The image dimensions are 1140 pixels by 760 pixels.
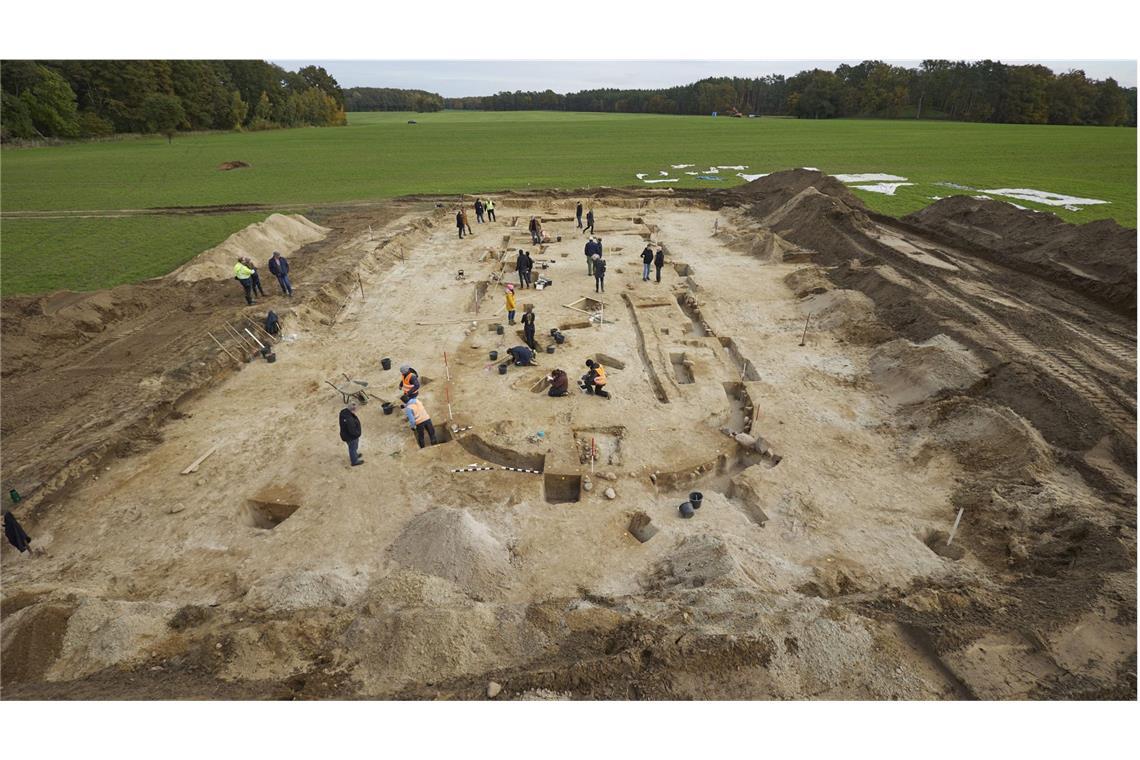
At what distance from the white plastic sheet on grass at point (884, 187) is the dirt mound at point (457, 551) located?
110ft

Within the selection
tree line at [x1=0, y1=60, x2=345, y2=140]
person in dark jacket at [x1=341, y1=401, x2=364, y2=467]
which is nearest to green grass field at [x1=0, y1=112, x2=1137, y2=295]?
tree line at [x1=0, y1=60, x2=345, y2=140]

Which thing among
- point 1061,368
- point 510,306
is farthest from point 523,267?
point 1061,368

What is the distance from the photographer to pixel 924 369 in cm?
1257

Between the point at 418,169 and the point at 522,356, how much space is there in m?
39.1

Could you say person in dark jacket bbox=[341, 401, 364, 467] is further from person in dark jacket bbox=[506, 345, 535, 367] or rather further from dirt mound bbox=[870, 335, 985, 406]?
dirt mound bbox=[870, 335, 985, 406]

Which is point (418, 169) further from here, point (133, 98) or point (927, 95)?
point (927, 95)

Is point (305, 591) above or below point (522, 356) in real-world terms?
below

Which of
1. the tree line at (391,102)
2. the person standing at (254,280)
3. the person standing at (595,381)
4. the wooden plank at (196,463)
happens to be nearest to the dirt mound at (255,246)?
the person standing at (254,280)

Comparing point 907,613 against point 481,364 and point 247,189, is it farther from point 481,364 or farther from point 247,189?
point 247,189

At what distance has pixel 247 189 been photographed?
1438 inches

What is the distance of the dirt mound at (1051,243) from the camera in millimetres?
15969

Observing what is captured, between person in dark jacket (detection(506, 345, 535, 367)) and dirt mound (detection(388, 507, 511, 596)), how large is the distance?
227 inches

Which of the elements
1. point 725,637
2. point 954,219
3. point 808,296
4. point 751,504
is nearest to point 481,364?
point 751,504

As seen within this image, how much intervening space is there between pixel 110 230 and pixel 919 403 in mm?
35231
